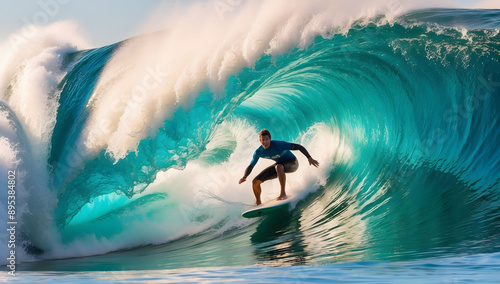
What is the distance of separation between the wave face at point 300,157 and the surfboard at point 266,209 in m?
0.18

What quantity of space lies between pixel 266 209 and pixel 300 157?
7.70ft

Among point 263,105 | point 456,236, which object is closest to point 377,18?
point 456,236

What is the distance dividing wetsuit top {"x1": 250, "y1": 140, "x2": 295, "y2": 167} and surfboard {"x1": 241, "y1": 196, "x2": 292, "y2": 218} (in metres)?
0.66

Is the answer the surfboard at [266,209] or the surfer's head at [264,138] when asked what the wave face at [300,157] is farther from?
the surfer's head at [264,138]

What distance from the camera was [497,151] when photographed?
6.63 m

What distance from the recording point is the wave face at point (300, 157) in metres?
6.76

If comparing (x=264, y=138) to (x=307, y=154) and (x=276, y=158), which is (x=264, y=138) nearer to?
(x=276, y=158)

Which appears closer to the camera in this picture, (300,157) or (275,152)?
(275,152)

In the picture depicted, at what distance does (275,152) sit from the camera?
7.43 m

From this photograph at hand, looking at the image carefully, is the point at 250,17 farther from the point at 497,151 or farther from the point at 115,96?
the point at 497,151

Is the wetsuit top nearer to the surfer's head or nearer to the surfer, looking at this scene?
the surfer

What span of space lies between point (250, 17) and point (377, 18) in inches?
79.2

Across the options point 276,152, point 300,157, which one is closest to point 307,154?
point 276,152

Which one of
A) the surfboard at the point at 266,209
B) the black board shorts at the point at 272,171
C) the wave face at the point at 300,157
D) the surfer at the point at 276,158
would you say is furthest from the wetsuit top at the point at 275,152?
the wave face at the point at 300,157
